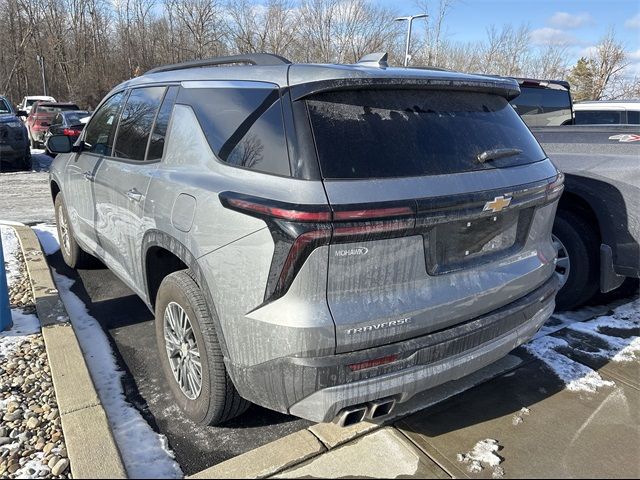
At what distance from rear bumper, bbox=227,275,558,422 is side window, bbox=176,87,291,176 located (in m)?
0.82

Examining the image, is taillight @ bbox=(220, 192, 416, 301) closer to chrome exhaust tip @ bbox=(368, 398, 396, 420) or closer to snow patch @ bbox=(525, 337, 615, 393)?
chrome exhaust tip @ bbox=(368, 398, 396, 420)

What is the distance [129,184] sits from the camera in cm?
319

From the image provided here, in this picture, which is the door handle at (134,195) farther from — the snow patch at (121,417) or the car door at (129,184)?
the snow patch at (121,417)

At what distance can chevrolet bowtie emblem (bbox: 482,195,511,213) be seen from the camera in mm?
2314

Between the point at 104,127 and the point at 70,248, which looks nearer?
the point at 104,127

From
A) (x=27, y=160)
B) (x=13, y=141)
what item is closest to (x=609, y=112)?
(x=13, y=141)

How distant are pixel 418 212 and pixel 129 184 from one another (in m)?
1.99

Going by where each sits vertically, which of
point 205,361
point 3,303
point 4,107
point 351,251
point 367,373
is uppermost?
point 4,107

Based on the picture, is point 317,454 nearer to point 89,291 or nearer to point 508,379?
point 508,379

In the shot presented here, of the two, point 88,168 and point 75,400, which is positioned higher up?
point 88,168

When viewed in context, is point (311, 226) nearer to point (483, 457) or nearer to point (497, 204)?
point (497, 204)

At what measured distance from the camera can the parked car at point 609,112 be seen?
321 inches

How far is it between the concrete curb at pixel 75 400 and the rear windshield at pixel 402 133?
166 cm

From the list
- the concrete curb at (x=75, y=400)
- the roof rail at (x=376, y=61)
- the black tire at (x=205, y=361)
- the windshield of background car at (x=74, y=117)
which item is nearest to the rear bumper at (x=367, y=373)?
the black tire at (x=205, y=361)
